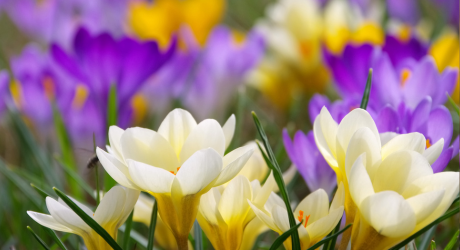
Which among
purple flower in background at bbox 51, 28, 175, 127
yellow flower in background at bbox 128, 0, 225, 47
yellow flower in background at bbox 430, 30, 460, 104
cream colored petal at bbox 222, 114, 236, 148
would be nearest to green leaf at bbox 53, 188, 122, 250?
cream colored petal at bbox 222, 114, 236, 148

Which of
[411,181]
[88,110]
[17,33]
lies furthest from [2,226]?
[17,33]

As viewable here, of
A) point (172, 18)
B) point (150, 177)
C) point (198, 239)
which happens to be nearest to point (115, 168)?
point (150, 177)

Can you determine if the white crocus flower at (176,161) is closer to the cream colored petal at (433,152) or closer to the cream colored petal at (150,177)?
the cream colored petal at (150,177)

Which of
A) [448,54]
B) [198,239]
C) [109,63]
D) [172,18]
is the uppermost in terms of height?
[172,18]

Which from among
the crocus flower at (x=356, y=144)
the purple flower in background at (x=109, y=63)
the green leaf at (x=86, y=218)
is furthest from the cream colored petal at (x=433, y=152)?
the purple flower in background at (x=109, y=63)

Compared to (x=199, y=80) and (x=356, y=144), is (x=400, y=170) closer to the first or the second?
(x=356, y=144)
